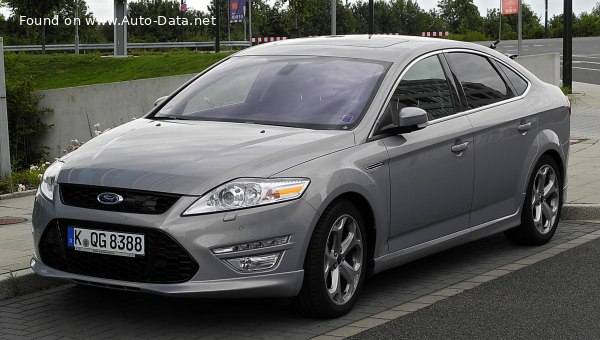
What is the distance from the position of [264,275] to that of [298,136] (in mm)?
951

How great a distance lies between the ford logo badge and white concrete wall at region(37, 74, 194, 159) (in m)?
8.61

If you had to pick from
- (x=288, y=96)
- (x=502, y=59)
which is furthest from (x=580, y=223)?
(x=288, y=96)

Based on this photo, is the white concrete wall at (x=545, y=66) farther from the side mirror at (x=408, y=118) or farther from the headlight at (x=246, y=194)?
the headlight at (x=246, y=194)

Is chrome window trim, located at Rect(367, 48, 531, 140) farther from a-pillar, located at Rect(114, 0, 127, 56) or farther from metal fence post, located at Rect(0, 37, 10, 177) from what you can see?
a-pillar, located at Rect(114, 0, 127, 56)

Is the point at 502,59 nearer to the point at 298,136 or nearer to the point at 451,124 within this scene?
the point at 451,124

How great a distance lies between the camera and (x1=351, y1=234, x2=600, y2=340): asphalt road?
6047 millimetres

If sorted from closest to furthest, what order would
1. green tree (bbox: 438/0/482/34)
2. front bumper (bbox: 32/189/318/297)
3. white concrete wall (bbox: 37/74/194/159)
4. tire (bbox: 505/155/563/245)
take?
front bumper (bbox: 32/189/318/297), tire (bbox: 505/155/563/245), white concrete wall (bbox: 37/74/194/159), green tree (bbox: 438/0/482/34)

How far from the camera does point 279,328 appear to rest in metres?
6.22

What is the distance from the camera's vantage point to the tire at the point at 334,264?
619 centimetres

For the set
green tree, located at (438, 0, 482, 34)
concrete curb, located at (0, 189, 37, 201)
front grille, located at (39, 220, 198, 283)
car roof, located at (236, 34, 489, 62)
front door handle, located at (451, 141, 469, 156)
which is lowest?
concrete curb, located at (0, 189, 37, 201)

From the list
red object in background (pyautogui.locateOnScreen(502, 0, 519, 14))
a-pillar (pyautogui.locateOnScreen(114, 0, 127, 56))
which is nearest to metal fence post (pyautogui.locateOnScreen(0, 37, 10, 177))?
a-pillar (pyautogui.locateOnScreen(114, 0, 127, 56))

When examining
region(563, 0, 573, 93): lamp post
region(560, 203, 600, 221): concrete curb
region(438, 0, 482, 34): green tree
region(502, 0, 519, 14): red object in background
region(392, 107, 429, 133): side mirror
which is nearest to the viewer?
region(392, 107, 429, 133): side mirror

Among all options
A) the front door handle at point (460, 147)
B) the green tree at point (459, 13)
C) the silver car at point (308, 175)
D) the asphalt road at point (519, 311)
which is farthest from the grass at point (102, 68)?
the green tree at point (459, 13)

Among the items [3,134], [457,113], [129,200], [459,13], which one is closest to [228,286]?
[129,200]
